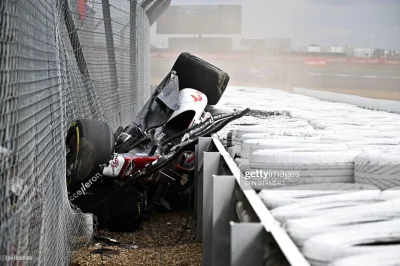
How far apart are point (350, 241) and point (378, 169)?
1.11 m

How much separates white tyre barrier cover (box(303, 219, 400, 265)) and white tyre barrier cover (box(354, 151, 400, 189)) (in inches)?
30.9

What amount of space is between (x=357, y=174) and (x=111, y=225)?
2699 millimetres

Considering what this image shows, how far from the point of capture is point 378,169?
3.46m

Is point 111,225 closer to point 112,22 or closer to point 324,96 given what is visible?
point 112,22

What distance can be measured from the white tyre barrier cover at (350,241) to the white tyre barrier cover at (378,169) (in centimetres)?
78

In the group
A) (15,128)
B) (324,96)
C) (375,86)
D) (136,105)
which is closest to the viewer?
(15,128)

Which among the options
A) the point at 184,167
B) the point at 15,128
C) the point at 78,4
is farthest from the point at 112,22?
the point at 15,128

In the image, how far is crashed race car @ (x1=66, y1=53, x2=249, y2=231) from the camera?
557cm

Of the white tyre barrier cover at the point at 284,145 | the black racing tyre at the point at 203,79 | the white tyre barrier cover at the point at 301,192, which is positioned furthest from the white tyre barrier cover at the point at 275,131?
the black racing tyre at the point at 203,79

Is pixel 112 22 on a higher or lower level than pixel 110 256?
higher

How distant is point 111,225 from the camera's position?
5.88 metres

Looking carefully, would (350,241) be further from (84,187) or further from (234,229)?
(84,187)

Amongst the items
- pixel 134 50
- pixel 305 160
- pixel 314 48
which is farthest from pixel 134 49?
pixel 314 48

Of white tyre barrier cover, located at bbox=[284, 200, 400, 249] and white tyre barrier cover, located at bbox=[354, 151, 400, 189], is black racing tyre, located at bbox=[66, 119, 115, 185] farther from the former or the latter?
white tyre barrier cover, located at bbox=[284, 200, 400, 249]
